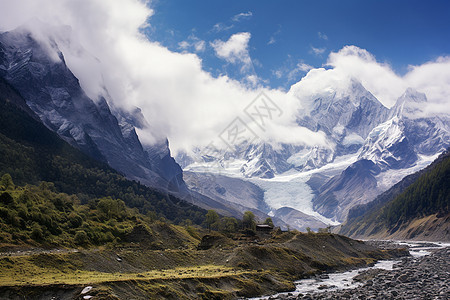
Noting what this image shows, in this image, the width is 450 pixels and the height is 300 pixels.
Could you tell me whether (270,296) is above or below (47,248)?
below

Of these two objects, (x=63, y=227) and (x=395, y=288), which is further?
(x=63, y=227)

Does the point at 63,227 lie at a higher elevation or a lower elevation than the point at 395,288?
higher

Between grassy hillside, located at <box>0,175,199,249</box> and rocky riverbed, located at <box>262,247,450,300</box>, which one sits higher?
grassy hillside, located at <box>0,175,199,249</box>

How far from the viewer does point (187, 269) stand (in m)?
76.5

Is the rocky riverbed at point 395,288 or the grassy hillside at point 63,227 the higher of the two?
the grassy hillside at point 63,227

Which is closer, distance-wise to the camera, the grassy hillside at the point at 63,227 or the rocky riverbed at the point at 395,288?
the rocky riverbed at the point at 395,288

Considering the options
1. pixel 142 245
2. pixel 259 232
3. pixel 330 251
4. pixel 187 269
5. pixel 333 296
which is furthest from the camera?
pixel 259 232

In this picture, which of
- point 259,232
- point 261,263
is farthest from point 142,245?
point 259,232

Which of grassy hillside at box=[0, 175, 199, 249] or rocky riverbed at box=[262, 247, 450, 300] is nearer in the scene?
rocky riverbed at box=[262, 247, 450, 300]

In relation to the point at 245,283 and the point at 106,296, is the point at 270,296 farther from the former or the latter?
the point at 106,296

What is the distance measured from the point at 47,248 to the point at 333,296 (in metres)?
53.2

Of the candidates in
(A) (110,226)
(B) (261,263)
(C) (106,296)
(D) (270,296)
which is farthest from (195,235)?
(C) (106,296)

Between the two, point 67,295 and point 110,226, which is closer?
point 67,295

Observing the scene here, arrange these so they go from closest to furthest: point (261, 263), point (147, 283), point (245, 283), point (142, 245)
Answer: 1. point (147, 283)
2. point (245, 283)
3. point (261, 263)
4. point (142, 245)
